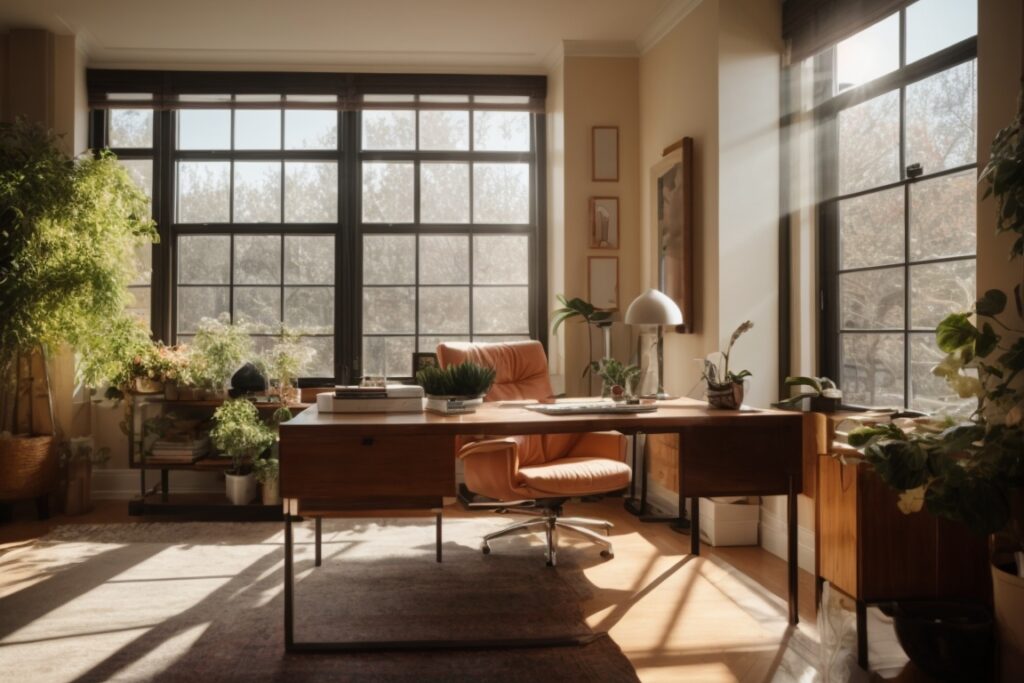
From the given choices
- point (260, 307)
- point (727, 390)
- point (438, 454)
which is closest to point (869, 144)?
Answer: point (727, 390)

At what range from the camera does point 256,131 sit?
5133 mm

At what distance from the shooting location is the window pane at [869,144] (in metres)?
3.14

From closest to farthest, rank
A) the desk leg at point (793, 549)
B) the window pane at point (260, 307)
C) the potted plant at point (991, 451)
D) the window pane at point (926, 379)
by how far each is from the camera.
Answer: the potted plant at point (991, 451), the desk leg at point (793, 549), the window pane at point (926, 379), the window pane at point (260, 307)

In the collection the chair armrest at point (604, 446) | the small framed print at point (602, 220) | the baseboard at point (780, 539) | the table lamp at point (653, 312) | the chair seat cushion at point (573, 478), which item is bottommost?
the baseboard at point (780, 539)

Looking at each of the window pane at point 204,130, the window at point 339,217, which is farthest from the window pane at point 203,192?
the window pane at point 204,130

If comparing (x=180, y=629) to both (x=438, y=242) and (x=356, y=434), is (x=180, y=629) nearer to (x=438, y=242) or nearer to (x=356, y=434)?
(x=356, y=434)

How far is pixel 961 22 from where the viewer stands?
277 centimetres

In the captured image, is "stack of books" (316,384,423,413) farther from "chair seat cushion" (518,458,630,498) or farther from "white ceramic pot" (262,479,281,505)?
"white ceramic pot" (262,479,281,505)

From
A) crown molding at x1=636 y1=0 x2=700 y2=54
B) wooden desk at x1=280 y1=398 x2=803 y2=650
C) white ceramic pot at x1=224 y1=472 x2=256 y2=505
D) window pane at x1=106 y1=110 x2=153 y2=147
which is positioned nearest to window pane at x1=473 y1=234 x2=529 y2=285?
crown molding at x1=636 y1=0 x2=700 y2=54

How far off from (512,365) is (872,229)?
1735 mm

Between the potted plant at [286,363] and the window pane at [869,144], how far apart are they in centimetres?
313

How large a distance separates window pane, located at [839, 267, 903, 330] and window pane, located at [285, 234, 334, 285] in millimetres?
3124

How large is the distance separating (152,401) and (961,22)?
4.30 metres

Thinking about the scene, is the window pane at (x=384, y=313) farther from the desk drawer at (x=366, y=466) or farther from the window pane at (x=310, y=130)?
the desk drawer at (x=366, y=466)
